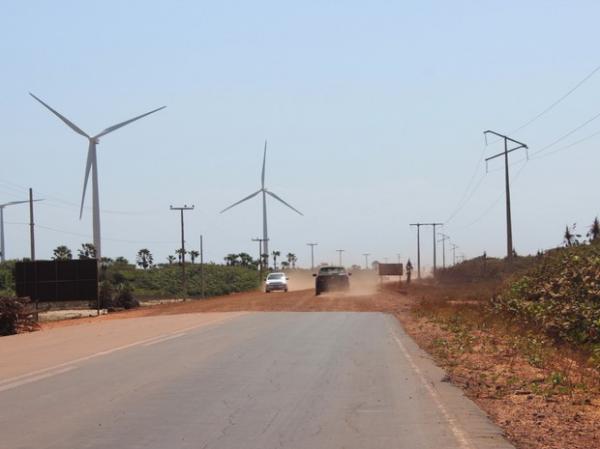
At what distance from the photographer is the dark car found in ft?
166

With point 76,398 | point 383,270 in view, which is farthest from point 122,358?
point 383,270

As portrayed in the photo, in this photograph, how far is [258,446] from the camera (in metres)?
8.12

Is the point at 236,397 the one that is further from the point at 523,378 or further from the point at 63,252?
the point at 63,252

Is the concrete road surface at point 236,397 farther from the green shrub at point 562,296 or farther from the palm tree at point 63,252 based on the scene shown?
the palm tree at point 63,252

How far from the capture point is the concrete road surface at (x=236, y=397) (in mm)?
8602

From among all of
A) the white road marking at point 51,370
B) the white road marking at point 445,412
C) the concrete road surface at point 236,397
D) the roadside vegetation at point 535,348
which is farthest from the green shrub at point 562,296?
the white road marking at point 51,370

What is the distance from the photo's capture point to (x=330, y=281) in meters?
50.7

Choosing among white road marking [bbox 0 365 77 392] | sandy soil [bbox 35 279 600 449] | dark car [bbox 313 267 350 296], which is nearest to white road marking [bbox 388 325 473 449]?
sandy soil [bbox 35 279 600 449]

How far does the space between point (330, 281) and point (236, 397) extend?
39368 mm

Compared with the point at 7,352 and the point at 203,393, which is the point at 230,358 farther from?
the point at 7,352

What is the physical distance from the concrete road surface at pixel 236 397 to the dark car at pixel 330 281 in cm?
2907

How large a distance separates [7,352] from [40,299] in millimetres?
20904

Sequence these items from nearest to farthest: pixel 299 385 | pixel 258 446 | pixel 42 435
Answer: pixel 258 446 → pixel 42 435 → pixel 299 385

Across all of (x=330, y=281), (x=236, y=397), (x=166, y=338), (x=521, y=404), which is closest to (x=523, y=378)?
(x=521, y=404)
